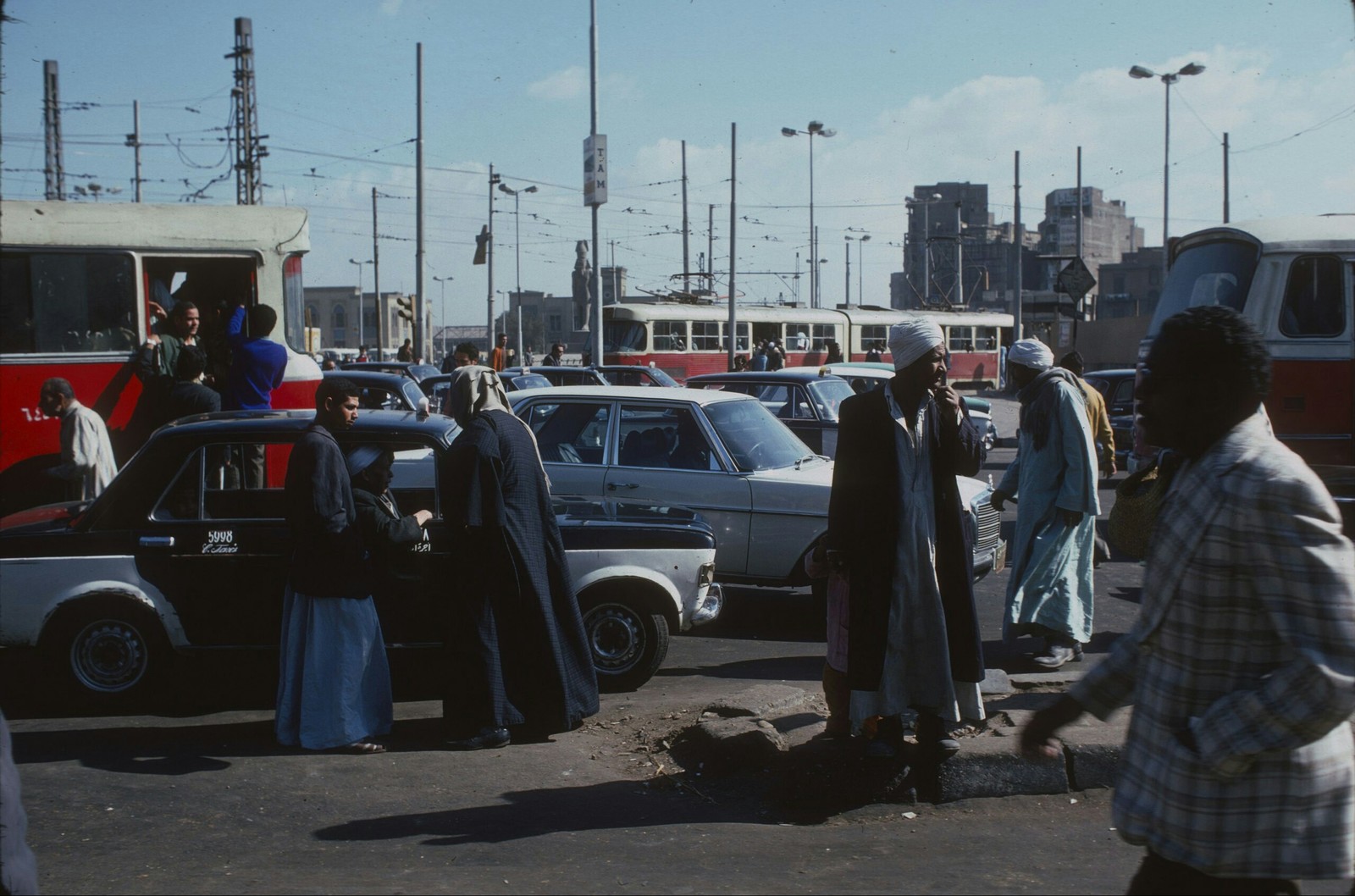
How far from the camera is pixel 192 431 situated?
658 centimetres

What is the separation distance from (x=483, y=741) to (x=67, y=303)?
7.21m

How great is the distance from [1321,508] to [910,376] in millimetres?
2789

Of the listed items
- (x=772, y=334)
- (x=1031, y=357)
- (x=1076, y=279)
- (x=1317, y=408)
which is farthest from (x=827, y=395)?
(x=772, y=334)

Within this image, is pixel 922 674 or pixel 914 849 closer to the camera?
pixel 914 849

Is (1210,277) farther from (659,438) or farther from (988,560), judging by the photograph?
(659,438)

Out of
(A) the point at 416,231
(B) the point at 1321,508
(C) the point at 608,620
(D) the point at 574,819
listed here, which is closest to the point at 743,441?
(C) the point at 608,620

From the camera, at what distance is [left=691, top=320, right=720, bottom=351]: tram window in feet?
125

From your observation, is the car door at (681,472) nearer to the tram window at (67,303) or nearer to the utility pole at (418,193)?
the tram window at (67,303)

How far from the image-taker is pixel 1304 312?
1102 cm

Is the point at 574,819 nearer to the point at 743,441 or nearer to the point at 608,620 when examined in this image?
the point at 608,620

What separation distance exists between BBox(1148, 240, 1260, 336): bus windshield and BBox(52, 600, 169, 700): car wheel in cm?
877

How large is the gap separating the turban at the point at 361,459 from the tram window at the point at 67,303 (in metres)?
5.74

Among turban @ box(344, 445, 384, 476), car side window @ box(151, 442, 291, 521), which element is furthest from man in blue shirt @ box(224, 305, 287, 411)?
turban @ box(344, 445, 384, 476)

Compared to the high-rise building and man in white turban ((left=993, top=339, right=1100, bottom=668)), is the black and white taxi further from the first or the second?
the high-rise building
